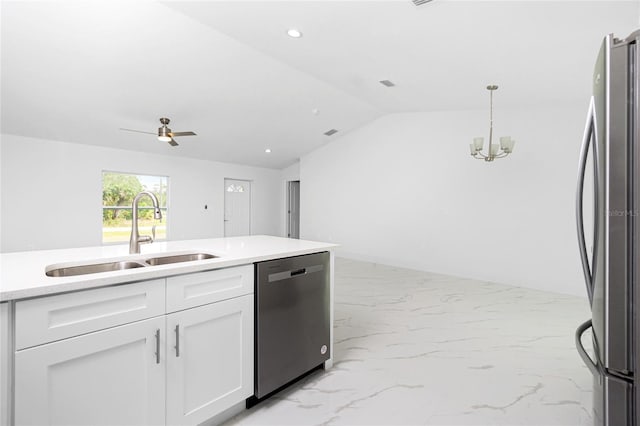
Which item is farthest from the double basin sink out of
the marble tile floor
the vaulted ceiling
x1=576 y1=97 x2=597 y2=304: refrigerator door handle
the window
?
the window

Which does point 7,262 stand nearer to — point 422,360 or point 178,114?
point 422,360

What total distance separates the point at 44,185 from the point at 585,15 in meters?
7.24

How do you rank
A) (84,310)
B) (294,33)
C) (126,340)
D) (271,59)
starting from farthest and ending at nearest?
(271,59) < (294,33) < (126,340) < (84,310)

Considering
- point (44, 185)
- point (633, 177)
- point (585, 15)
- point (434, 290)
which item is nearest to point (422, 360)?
point (633, 177)

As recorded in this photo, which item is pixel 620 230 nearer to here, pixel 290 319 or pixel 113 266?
pixel 290 319

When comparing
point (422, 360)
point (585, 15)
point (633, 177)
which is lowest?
point (422, 360)

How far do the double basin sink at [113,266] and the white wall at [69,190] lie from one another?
16.6 ft

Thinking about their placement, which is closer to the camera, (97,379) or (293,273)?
(97,379)

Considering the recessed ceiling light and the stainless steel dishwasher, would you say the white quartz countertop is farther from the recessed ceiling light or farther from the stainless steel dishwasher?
the recessed ceiling light

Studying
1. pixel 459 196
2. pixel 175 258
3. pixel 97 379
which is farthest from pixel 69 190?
pixel 459 196

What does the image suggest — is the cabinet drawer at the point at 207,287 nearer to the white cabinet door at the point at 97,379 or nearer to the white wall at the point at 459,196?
the white cabinet door at the point at 97,379

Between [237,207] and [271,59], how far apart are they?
16.5ft

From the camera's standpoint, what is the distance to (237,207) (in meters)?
8.53

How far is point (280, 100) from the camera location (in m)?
5.32
